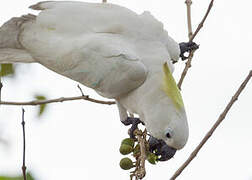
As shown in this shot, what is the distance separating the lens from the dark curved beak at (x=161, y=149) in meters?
2.63

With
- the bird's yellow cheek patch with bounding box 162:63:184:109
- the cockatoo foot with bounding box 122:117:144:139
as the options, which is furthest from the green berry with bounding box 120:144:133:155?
the cockatoo foot with bounding box 122:117:144:139

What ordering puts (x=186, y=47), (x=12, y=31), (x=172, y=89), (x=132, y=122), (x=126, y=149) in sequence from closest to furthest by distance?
(x=126, y=149)
(x=172, y=89)
(x=12, y=31)
(x=132, y=122)
(x=186, y=47)

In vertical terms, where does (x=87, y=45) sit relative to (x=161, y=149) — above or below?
above

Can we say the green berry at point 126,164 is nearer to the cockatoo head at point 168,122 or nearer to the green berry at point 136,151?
the green berry at point 136,151

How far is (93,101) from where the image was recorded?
2.54 meters

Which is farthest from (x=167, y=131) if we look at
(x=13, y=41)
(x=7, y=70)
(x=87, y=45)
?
Result: (x=13, y=41)

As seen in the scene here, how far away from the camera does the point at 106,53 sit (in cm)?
271

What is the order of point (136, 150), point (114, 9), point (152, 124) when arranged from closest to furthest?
point (136, 150)
point (152, 124)
point (114, 9)

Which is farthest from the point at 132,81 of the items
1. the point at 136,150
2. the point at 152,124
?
the point at 136,150

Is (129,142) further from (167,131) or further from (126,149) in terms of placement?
(167,131)

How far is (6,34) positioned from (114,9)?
77 centimetres

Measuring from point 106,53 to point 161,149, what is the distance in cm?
72

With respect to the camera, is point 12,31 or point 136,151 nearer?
point 136,151

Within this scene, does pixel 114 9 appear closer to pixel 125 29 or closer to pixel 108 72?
pixel 125 29
